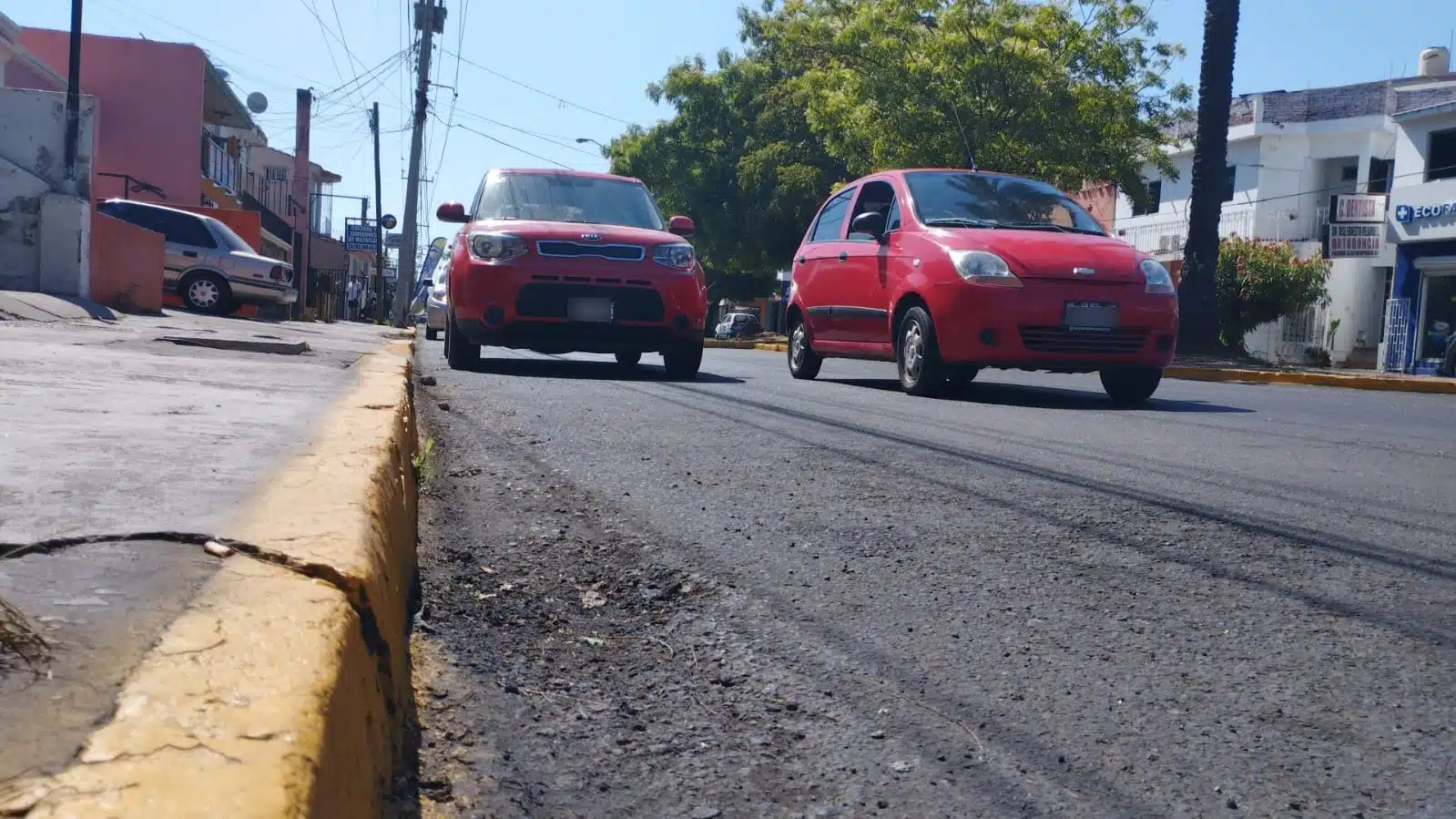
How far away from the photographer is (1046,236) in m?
8.52

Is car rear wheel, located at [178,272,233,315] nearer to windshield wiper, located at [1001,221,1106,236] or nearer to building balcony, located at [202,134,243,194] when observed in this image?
windshield wiper, located at [1001,221,1106,236]

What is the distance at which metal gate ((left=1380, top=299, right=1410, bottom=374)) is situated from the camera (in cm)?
2817

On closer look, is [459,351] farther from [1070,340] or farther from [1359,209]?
[1359,209]

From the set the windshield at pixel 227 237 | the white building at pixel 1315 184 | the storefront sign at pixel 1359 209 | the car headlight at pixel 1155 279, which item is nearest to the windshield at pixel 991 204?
the car headlight at pixel 1155 279

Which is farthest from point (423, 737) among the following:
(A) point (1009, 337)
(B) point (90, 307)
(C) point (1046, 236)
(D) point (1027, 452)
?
(B) point (90, 307)

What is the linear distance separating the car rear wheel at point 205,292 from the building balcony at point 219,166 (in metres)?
14.9

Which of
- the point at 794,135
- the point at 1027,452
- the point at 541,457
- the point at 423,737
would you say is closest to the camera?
the point at 423,737

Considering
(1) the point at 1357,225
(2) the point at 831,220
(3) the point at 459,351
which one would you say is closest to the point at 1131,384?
(2) the point at 831,220

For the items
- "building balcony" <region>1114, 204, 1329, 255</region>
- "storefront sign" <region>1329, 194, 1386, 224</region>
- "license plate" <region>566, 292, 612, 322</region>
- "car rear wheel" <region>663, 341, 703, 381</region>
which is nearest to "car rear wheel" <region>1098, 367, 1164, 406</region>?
"car rear wheel" <region>663, 341, 703, 381</region>

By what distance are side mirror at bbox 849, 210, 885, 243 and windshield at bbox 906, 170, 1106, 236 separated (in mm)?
284

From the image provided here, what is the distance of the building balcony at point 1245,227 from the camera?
34.4 metres

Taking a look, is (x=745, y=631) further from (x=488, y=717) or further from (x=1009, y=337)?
(x=1009, y=337)

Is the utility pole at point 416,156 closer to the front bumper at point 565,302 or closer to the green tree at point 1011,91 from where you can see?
the green tree at point 1011,91

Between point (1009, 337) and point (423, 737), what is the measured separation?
6.58 m
